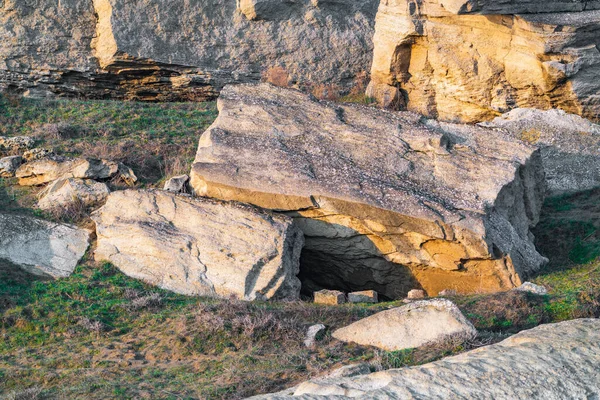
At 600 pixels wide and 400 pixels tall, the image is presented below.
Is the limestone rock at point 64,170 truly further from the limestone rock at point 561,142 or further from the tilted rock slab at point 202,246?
the limestone rock at point 561,142

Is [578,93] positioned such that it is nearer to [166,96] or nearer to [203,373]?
[166,96]

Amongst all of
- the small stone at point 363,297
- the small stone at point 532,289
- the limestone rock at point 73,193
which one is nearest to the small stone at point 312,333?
the small stone at point 363,297

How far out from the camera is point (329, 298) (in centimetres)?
1035

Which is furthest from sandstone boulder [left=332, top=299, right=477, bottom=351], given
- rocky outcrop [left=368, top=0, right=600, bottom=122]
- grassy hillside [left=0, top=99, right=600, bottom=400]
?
rocky outcrop [left=368, top=0, right=600, bottom=122]

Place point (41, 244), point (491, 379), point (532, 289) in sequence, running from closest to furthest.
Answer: point (491, 379) < point (532, 289) < point (41, 244)

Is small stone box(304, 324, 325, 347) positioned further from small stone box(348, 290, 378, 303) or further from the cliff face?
the cliff face

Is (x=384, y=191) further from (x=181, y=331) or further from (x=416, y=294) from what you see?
(x=181, y=331)

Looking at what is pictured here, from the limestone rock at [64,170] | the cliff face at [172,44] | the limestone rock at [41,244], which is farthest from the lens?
the cliff face at [172,44]

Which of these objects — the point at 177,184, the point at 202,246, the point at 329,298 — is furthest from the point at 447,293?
the point at 177,184

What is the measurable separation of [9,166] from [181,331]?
578cm

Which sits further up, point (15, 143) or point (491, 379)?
point (491, 379)

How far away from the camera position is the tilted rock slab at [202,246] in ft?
34.3

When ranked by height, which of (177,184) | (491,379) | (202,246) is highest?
(491,379)

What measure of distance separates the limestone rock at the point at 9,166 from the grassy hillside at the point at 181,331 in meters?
0.55
